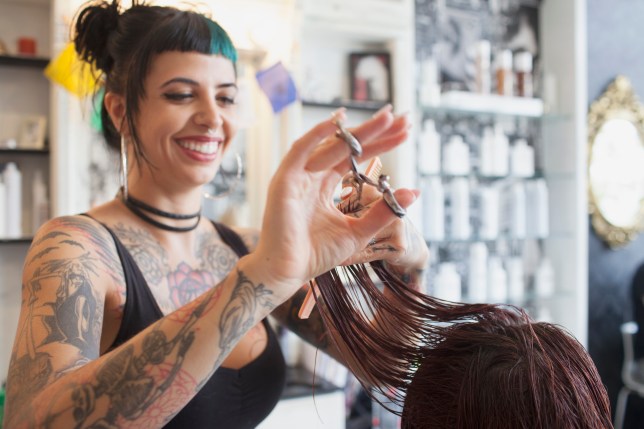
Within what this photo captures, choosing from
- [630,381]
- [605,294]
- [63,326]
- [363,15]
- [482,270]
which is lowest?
[630,381]

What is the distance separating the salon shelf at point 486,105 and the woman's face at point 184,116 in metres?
1.93

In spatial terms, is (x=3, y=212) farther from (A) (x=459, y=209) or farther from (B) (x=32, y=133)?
(A) (x=459, y=209)

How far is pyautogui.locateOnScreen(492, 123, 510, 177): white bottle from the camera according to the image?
3033 mm

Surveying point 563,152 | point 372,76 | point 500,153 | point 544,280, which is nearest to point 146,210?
point 372,76

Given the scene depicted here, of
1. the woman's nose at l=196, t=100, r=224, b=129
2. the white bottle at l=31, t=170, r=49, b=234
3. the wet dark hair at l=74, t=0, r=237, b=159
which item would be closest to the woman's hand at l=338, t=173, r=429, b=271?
the woman's nose at l=196, t=100, r=224, b=129

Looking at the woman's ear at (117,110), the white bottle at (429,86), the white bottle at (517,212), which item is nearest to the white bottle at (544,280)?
the white bottle at (517,212)

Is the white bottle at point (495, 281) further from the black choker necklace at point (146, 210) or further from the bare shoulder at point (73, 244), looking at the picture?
the bare shoulder at point (73, 244)

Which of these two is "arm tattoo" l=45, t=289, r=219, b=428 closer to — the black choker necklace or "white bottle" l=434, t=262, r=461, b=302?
the black choker necklace

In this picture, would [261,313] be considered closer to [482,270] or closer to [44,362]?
[44,362]

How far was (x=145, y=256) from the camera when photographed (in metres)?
1.10

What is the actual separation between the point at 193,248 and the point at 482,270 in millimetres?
2076

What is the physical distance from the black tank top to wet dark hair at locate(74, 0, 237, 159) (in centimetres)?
27

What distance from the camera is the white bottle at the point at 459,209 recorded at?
286 cm

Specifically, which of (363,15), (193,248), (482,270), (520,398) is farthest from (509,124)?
(520,398)
